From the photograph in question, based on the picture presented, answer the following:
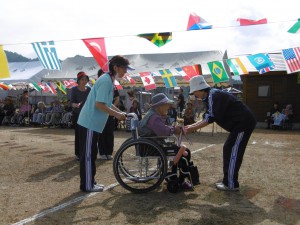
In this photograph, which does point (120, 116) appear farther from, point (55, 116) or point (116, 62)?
point (55, 116)

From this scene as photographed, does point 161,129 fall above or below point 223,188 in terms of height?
above

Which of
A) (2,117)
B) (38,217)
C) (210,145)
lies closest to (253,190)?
(38,217)

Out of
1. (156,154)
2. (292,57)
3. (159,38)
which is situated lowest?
(156,154)

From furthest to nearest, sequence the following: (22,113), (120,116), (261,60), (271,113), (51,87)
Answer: (51,87) < (22,113) < (271,113) < (261,60) < (120,116)

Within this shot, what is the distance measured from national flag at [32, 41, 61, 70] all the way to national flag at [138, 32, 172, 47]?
2544 millimetres

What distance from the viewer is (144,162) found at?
4.27m

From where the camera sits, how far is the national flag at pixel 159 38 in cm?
833

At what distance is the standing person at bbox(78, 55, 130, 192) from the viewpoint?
155 inches

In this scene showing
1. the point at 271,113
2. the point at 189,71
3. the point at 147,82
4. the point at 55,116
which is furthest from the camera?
the point at 147,82

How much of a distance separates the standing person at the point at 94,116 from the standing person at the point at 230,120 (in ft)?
3.17

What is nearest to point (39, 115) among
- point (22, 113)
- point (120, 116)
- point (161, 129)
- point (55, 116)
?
point (55, 116)

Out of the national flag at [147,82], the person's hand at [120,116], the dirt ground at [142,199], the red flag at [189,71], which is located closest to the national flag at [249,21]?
the dirt ground at [142,199]

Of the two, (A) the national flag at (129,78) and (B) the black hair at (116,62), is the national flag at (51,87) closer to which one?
(A) the national flag at (129,78)

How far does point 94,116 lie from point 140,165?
84 centimetres
